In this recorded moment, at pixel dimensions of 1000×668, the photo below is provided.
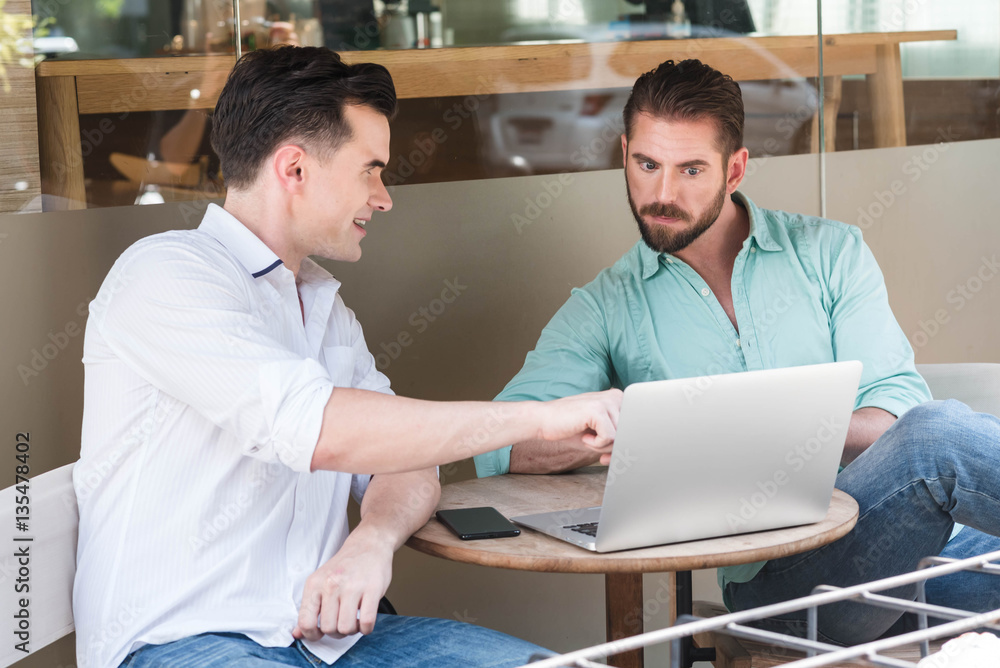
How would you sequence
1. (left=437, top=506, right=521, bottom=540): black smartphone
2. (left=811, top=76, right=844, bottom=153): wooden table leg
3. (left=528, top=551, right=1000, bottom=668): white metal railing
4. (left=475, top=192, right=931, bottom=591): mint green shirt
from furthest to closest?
(left=811, top=76, right=844, bottom=153): wooden table leg → (left=475, top=192, right=931, bottom=591): mint green shirt → (left=437, top=506, right=521, bottom=540): black smartphone → (left=528, top=551, right=1000, bottom=668): white metal railing

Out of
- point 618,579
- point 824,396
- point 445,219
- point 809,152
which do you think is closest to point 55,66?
point 445,219

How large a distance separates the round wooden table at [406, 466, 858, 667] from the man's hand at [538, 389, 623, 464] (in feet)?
0.57

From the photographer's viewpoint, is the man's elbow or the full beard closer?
the man's elbow

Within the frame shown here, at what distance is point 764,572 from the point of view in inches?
A: 71.7

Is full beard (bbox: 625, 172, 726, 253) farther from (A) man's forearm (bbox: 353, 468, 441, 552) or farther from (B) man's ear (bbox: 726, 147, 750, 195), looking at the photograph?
(A) man's forearm (bbox: 353, 468, 441, 552)

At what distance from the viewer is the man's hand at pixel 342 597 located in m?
1.32

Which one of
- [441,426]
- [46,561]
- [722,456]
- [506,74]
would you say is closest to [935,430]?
[722,456]

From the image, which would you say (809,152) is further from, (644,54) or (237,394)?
(237,394)

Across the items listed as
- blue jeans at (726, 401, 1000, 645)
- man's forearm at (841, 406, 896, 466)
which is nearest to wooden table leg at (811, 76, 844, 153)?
man's forearm at (841, 406, 896, 466)

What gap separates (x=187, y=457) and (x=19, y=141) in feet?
3.56

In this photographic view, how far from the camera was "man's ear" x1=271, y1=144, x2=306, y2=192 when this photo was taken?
1.55 meters

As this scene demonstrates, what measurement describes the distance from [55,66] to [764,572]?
1.78 metres

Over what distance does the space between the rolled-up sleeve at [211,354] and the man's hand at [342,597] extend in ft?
0.65

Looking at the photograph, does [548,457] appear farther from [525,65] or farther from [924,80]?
[924,80]
